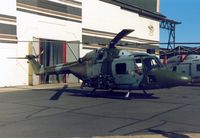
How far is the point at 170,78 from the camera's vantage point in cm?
1588

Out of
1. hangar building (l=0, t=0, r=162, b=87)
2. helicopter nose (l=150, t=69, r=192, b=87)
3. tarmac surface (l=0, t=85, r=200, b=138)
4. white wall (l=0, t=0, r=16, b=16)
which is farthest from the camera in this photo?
hangar building (l=0, t=0, r=162, b=87)

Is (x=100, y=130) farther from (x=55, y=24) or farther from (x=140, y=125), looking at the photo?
(x=55, y=24)

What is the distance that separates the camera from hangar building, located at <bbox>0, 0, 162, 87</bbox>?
2522cm

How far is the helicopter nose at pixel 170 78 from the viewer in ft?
51.5

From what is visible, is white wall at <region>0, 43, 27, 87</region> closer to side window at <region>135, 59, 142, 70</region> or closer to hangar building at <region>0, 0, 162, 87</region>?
hangar building at <region>0, 0, 162, 87</region>

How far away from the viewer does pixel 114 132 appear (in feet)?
28.9

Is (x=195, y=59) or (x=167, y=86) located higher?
(x=195, y=59)

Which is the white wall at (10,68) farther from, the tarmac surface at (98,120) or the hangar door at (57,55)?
the tarmac surface at (98,120)

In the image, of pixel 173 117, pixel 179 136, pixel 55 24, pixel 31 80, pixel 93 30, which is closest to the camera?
pixel 179 136

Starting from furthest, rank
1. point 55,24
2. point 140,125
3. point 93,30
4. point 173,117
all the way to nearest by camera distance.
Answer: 1. point 93,30
2. point 55,24
3. point 173,117
4. point 140,125

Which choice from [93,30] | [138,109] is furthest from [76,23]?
[138,109]

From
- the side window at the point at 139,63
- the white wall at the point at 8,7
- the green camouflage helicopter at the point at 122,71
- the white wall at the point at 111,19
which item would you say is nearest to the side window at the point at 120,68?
the green camouflage helicopter at the point at 122,71

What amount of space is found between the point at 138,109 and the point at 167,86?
11.6 ft

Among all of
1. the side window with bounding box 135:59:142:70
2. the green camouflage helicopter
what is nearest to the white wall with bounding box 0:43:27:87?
the green camouflage helicopter
